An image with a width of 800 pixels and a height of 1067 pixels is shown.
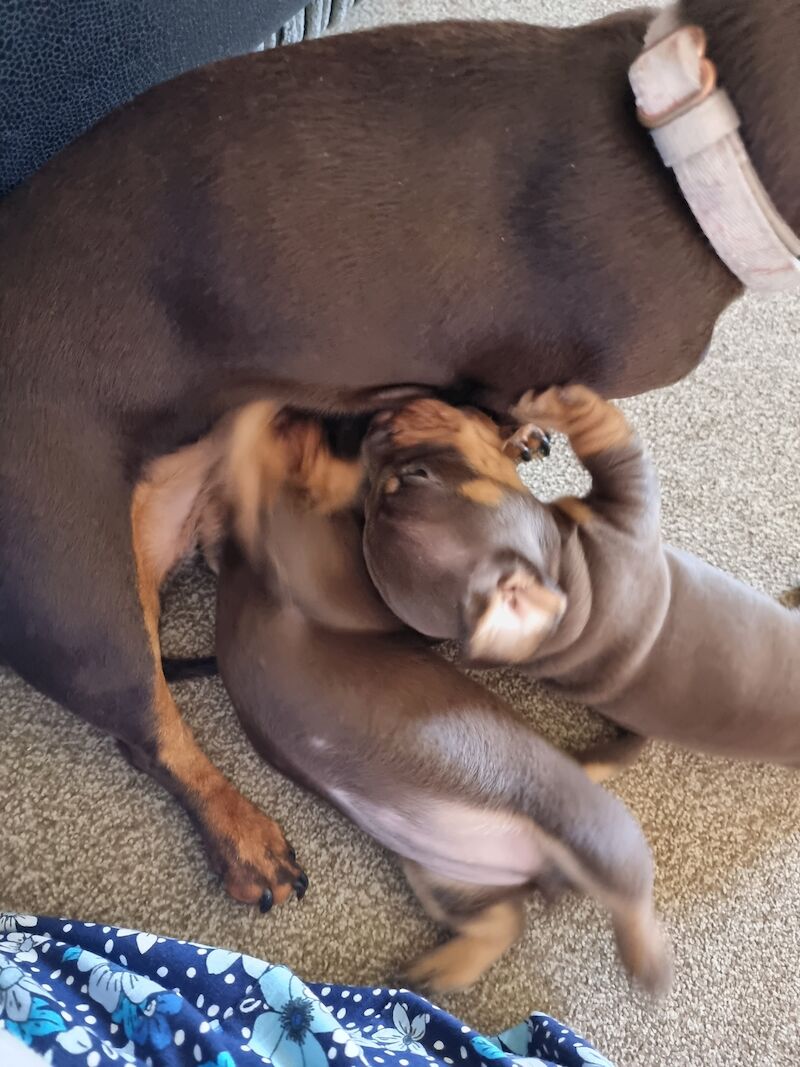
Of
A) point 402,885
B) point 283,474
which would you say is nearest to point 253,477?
point 283,474

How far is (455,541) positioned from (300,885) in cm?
54

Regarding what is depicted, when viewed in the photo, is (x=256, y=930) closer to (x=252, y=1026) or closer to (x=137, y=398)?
(x=252, y=1026)

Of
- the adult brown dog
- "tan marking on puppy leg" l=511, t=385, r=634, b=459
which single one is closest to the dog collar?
the adult brown dog

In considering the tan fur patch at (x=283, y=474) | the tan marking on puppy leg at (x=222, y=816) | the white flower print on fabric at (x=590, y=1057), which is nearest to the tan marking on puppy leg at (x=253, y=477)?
the tan fur patch at (x=283, y=474)

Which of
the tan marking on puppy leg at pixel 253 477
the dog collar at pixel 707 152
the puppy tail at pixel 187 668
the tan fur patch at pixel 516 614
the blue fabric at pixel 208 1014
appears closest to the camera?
the dog collar at pixel 707 152

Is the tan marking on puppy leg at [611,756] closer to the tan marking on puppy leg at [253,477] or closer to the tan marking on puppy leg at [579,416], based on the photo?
the tan marking on puppy leg at [579,416]

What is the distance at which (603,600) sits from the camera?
4.34ft

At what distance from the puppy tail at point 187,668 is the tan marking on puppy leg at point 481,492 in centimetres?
47

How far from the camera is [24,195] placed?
1045 millimetres

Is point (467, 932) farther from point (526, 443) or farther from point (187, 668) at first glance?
point (526, 443)

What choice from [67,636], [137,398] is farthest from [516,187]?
[67,636]

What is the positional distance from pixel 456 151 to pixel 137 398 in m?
0.43

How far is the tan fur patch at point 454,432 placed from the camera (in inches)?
48.8

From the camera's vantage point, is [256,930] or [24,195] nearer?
[24,195]
